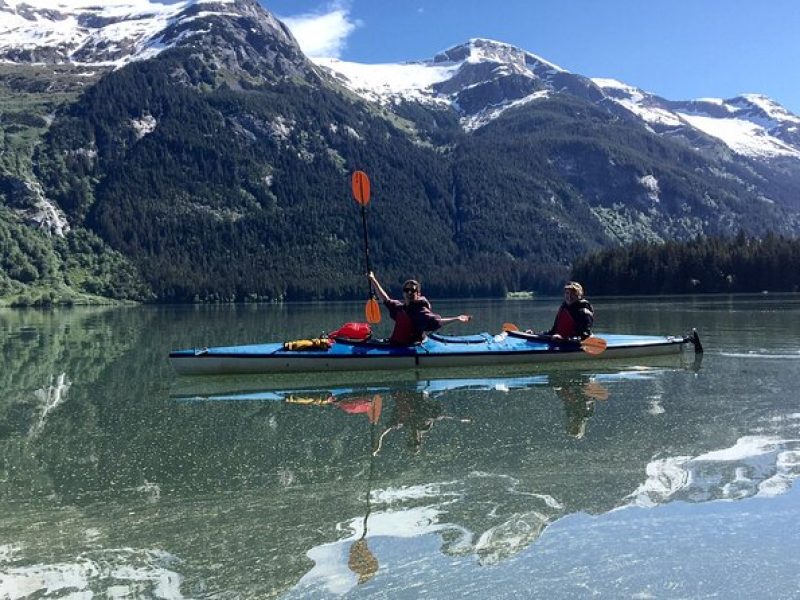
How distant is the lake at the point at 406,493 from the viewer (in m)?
6.79

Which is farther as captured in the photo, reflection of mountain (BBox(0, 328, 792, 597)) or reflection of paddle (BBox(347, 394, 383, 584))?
reflection of mountain (BBox(0, 328, 792, 597))

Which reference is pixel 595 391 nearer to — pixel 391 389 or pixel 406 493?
pixel 391 389

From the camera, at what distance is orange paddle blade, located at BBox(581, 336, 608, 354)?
870 inches

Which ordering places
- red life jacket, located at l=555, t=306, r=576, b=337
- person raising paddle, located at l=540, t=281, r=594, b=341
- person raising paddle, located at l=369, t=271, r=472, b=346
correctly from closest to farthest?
person raising paddle, located at l=369, t=271, r=472, b=346 < person raising paddle, located at l=540, t=281, r=594, b=341 < red life jacket, located at l=555, t=306, r=576, b=337

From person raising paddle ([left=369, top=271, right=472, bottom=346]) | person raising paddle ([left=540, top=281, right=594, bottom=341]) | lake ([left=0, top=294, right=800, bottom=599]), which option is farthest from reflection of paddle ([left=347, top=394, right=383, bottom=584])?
person raising paddle ([left=540, top=281, right=594, bottom=341])

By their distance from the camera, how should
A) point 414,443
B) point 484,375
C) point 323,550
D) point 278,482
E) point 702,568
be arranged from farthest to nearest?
point 484,375 → point 414,443 → point 278,482 → point 323,550 → point 702,568

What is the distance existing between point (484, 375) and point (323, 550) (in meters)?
13.8

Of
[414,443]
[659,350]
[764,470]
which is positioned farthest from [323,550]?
[659,350]

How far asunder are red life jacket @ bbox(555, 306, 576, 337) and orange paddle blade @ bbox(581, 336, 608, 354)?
2.05ft

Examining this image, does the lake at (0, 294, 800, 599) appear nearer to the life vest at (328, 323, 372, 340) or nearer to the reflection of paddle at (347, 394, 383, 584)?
the reflection of paddle at (347, 394, 383, 584)

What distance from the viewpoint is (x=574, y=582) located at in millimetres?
6605

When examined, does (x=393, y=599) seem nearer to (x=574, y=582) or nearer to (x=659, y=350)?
(x=574, y=582)

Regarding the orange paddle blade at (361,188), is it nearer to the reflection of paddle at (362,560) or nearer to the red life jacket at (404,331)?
the red life jacket at (404,331)

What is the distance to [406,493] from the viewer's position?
9.25m
